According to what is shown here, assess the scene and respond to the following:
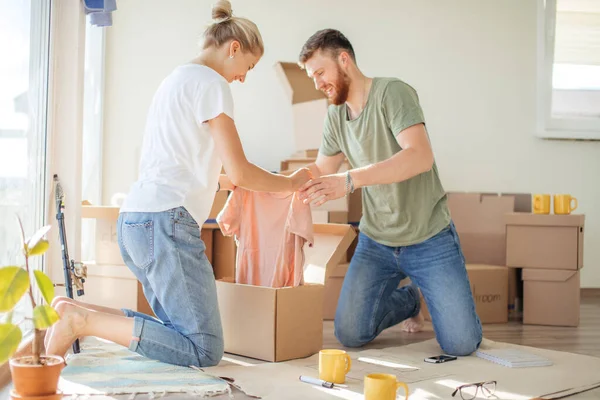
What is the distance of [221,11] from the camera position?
2.14 m

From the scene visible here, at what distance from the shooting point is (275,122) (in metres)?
4.04

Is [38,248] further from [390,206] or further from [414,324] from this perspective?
[414,324]

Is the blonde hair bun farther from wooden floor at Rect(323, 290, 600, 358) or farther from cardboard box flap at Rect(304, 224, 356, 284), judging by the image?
wooden floor at Rect(323, 290, 600, 358)

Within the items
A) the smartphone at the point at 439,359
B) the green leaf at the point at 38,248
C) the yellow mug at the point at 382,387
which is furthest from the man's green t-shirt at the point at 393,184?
the green leaf at the point at 38,248

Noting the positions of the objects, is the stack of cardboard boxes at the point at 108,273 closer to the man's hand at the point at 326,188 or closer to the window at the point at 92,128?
the window at the point at 92,128

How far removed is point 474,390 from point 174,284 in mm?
913

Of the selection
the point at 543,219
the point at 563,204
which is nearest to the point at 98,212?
the point at 543,219

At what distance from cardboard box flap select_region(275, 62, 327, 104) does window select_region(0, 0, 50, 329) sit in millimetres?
1387

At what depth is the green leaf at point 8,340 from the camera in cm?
121

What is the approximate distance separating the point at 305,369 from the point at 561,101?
287 centimetres

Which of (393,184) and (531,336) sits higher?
(393,184)

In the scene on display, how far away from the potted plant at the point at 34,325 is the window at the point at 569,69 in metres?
3.54

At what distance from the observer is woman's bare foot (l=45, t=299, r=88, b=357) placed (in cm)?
190

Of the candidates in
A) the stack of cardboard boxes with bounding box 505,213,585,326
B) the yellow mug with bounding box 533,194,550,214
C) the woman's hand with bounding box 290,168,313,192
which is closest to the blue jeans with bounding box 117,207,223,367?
the woman's hand with bounding box 290,168,313,192
